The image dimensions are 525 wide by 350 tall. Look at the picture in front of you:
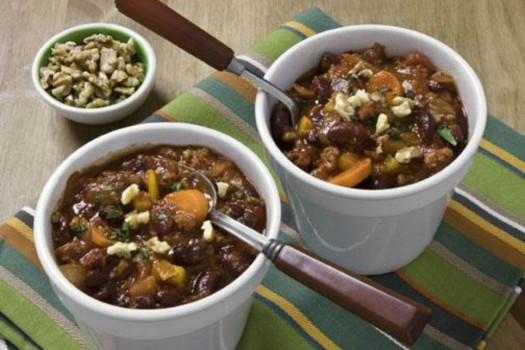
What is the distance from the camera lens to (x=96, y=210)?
1.81 meters

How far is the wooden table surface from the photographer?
2.39 metres

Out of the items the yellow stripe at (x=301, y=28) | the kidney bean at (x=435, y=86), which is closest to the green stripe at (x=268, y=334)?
the kidney bean at (x=435, y=86)

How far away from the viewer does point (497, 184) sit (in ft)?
7.29

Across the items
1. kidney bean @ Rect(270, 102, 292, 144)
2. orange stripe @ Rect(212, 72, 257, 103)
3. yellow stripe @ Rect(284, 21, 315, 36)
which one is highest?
kidney bean @ Rect(270, 102, 292, 144)

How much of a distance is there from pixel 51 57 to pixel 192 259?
1.02 meters

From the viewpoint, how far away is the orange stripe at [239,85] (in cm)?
240

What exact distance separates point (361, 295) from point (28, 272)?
87 cm

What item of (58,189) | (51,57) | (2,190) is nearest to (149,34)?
(51,57)

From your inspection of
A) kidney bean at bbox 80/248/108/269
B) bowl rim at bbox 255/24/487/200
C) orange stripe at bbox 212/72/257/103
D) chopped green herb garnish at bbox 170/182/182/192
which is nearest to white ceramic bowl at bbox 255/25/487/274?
bowl rim at bbox 255/24/487/200

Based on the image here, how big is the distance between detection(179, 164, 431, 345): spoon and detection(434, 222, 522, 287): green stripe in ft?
1.82

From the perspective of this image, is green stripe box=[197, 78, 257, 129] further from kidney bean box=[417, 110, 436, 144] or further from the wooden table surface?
kidney bean box=[417, 110, 436, 144]

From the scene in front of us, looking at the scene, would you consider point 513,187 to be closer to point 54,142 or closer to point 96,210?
point 96,210

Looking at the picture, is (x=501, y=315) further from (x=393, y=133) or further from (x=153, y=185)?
(x=153, y=185)

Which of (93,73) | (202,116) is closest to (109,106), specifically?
(93,73)
